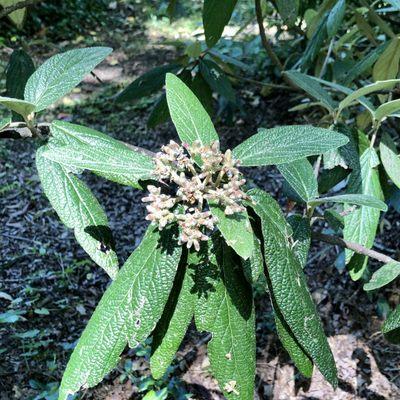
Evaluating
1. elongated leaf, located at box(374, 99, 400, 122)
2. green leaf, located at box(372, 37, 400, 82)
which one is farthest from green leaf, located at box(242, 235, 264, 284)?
green leaf, located at box(372, 37, 400, 82)

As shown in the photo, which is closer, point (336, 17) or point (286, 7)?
point (286, 7)

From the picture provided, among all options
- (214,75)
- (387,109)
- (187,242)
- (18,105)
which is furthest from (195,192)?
(214,75)

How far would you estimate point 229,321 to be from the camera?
0.77 metres

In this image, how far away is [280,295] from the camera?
75 cm

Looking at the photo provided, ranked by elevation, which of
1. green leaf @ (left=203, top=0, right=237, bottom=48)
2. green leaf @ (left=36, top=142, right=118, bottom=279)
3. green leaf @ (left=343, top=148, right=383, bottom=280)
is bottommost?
green leaf @ (left=343, top=148, right=383, bottom=280)

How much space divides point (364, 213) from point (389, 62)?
0.56 metres

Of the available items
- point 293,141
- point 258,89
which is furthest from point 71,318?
point 258,89

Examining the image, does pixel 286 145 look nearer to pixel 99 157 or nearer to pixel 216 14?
pixel 99 157

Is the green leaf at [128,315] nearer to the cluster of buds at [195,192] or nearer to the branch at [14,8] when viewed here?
the cluster of buds at [195,192]

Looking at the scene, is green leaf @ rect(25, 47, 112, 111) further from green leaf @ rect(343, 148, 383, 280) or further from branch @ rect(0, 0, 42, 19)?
green leaf @ rect(343, 148, 383, 280)

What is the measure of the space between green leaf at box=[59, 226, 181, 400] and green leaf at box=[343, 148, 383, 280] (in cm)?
58

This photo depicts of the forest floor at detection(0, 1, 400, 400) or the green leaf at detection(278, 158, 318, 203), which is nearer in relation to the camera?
the green leaf at detection(278, 158, 318, 203)

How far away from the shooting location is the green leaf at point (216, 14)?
1232mm

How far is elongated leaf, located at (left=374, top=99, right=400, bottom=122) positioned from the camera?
103cm
